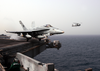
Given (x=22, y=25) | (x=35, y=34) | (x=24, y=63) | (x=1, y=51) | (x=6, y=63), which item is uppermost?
(x=22, y=25)

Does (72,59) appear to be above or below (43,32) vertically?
below

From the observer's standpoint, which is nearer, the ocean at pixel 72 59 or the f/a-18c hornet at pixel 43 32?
the f/a-18c hornet at pixel 43 32

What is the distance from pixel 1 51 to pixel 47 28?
44.5 ft

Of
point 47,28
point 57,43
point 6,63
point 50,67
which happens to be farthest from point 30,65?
point 57,43

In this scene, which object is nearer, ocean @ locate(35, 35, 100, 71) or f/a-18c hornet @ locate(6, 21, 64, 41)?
f/a-18c hornet @ locate(6, 21, 64, 41)

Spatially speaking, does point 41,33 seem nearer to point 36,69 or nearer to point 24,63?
point 24,63

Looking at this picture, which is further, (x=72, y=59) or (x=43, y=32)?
(x=72, y=59)

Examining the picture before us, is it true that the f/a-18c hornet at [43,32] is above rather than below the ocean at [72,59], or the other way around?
above

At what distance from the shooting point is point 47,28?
979 inches

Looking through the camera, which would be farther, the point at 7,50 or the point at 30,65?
the point at 7,50

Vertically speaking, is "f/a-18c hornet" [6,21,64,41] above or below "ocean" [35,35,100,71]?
above

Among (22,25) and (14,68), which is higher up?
(22,25)

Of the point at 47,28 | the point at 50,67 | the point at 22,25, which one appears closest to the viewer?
the point at 50,67

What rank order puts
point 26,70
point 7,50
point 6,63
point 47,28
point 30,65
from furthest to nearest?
point 47,28, point 7,50, point 6,63, point 26,70, point 30,65
